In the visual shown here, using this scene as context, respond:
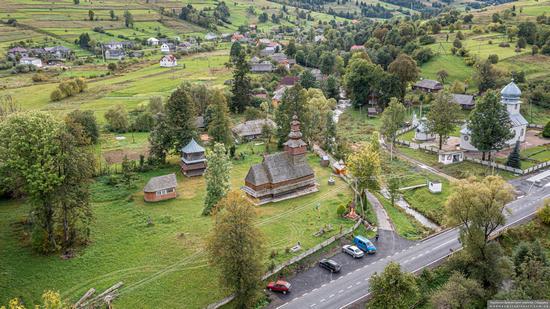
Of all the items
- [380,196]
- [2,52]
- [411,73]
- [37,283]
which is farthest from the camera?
[2,52]

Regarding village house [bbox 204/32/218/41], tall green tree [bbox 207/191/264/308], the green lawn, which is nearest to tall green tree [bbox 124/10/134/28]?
village house [bbox 204/32/218/41]

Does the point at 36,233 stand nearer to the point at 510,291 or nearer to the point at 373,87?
the point at 510,291

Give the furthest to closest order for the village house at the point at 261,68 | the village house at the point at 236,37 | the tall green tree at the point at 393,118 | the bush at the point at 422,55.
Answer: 1. the village house at the point at 236,37
2. the village house at the point at 261,68
3. the bush at the point at 422,55
4. the tall green tree at the point at 393,118

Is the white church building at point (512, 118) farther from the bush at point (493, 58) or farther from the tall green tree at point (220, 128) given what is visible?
the bush at point (493, 58)

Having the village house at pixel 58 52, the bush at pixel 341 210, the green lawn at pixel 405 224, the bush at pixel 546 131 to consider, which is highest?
the village house at pixel 58 52

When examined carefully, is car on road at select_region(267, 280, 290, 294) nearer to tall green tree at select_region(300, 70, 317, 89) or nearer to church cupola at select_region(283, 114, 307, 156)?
church cupola at select_region(283, 114, 307, 156)

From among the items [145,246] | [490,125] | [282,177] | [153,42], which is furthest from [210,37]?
[145,246]

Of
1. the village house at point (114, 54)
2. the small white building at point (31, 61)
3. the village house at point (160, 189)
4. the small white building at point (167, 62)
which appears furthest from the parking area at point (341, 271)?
the village house at point (114, 54)

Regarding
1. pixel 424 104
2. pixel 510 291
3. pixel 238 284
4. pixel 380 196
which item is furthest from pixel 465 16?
pixel 238 284
